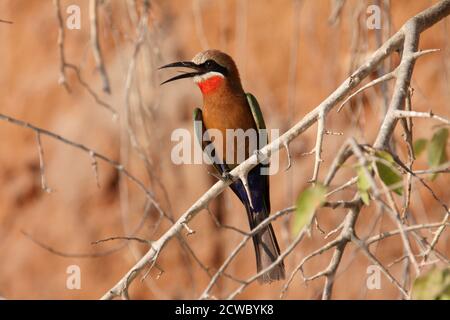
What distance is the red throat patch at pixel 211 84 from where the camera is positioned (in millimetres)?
2688

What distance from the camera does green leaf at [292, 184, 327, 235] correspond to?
117cm

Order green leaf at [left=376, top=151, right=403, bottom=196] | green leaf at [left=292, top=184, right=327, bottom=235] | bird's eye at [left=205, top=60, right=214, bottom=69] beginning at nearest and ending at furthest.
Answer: green leaf at [left=292, top=184, right=327, bottom=235]
green leaf at [left=376, top=151, right=403, bottom=196]
bird's eye at [left=205, top=60, right=214, bottom=69]

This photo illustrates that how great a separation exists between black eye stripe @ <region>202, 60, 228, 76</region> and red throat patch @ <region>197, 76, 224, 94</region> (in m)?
0.03

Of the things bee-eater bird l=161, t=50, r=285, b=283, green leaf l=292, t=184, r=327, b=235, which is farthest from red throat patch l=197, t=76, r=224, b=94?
green leaf l=292, t=184, r=327, b=235

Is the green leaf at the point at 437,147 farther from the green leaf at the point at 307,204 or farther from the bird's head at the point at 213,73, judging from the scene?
the bird's head at the point at 213,73

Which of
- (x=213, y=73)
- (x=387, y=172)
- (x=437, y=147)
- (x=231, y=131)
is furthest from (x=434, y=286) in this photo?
(x=213, y=73)

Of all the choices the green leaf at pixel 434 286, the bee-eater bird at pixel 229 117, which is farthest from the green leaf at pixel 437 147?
the bee-eater bird at pixel 229 117

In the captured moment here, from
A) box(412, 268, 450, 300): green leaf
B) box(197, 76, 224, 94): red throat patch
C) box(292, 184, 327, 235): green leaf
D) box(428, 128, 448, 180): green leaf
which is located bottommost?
box(412, 268, 450, 300): green leaf

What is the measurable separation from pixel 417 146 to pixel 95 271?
120 inches

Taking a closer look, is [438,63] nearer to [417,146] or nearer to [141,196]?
[141,196]

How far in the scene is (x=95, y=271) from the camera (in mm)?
4332

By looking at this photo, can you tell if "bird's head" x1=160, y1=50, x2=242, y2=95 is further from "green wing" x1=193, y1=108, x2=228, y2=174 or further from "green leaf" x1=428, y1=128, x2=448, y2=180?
"green leaf" x1=428, y1=128, x2=448, y2=180
